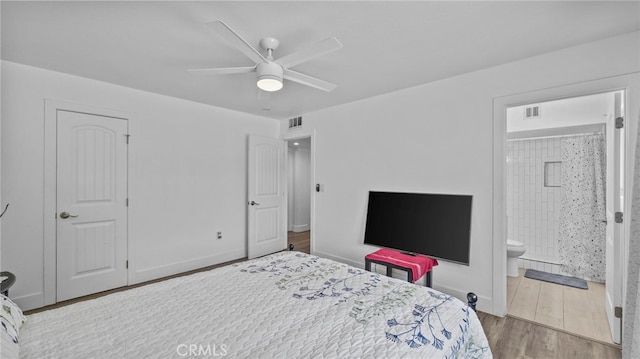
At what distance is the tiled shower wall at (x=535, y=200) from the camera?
12.7 feet

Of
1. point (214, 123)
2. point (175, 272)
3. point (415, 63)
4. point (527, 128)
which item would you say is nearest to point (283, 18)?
point (415, 63)

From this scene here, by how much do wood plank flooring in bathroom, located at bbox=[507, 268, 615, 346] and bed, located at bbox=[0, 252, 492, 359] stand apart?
5.33 feet

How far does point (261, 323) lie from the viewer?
126 cm

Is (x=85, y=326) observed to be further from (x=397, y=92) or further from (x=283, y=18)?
(x=397, y=92)

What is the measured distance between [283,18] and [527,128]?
366 centimetres

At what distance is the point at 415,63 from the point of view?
253 cm

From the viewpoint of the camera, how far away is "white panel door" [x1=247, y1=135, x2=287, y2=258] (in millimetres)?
4238

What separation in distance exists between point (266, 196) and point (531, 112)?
3.98 metres

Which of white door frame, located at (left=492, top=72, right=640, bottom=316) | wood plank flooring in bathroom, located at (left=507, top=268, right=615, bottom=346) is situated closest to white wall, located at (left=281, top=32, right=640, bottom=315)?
white door frame, located at (left=492, top=72, right=640, bottom=316)

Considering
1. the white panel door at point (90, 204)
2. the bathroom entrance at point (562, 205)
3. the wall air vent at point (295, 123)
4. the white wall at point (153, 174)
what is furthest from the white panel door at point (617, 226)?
the white panel door at point (90, 204)

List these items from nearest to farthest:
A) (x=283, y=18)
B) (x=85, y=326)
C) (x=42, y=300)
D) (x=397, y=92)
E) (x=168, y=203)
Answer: (x=85, y=326)
(x=283, y=18)
(x=42, y=300)
(x=397, y=92)
(x=168, y=203)

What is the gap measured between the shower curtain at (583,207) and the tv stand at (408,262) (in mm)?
2270

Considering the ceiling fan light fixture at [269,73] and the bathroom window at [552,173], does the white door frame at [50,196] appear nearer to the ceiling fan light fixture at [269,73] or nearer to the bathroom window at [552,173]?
the ceiling fan light fixture at [269,73]

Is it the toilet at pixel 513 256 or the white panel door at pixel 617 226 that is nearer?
the white panel door at pixel 617 226
